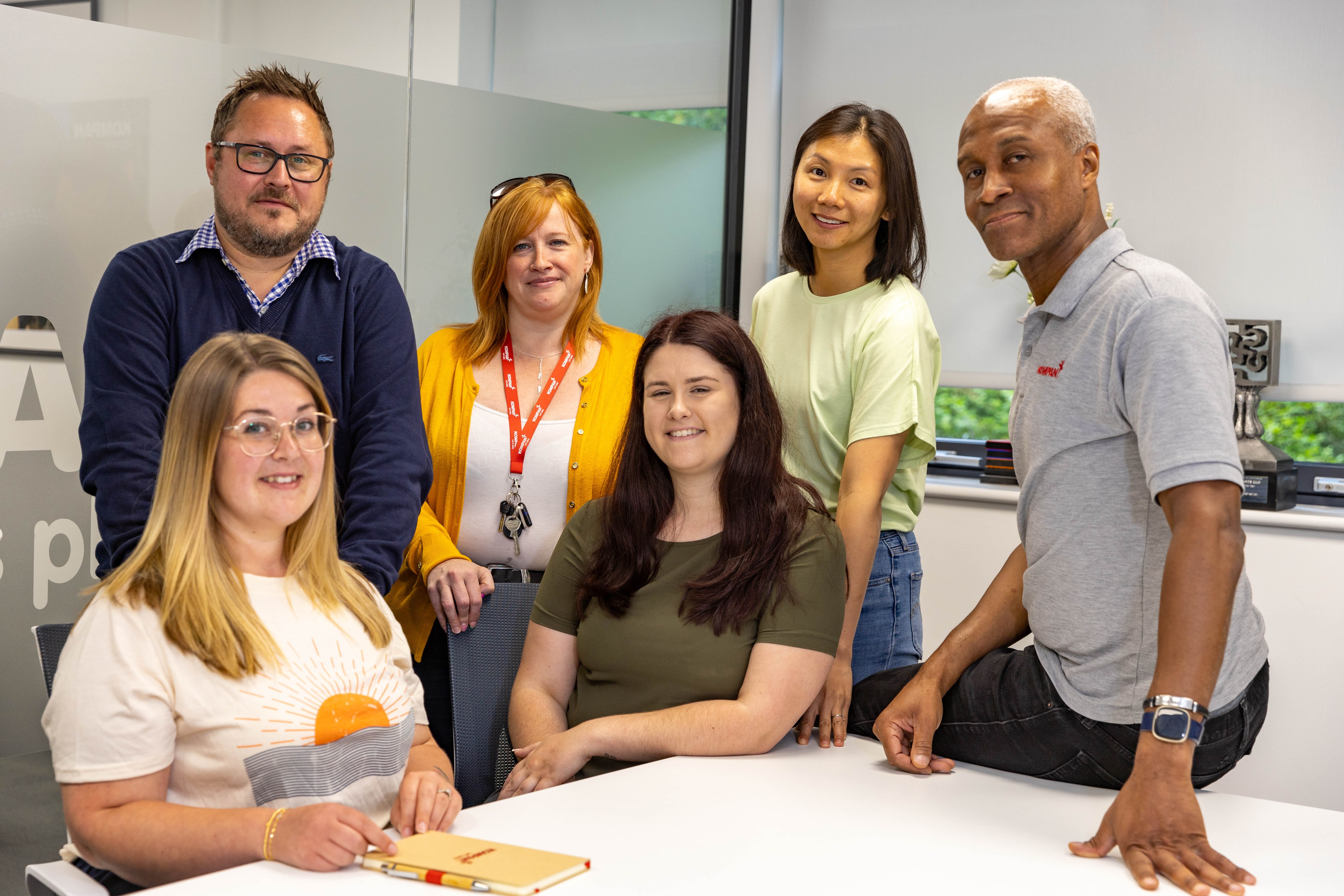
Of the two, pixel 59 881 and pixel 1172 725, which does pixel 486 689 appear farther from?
pixel 1172 725

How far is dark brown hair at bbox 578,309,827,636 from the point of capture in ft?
6.23

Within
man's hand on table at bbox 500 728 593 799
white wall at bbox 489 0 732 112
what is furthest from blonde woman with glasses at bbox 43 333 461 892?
white wall at bbox 489 0 732 112

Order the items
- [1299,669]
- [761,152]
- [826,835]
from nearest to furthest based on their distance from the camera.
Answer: [826,835] → [1299,669] → [761,152]

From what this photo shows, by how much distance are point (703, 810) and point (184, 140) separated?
199 cm

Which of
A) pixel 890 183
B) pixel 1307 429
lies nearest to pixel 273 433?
pixel 890 183

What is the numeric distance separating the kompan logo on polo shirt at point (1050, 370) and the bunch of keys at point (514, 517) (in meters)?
1.09

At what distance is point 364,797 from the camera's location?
1509 millimetres

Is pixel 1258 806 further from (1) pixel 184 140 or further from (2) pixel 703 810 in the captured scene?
(1) pixel 184 140

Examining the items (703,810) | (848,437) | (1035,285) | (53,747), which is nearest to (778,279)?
(848,437)

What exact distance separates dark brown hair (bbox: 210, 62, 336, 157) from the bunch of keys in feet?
2.51

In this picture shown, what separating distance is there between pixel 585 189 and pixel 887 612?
194cm

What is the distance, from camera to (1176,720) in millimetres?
1352

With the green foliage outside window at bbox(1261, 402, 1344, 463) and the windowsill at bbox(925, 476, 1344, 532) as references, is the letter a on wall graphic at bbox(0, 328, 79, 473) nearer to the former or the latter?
the windowsill at bbox(925, 476, 1344, 532)

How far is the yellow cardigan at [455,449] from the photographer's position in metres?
2.35
